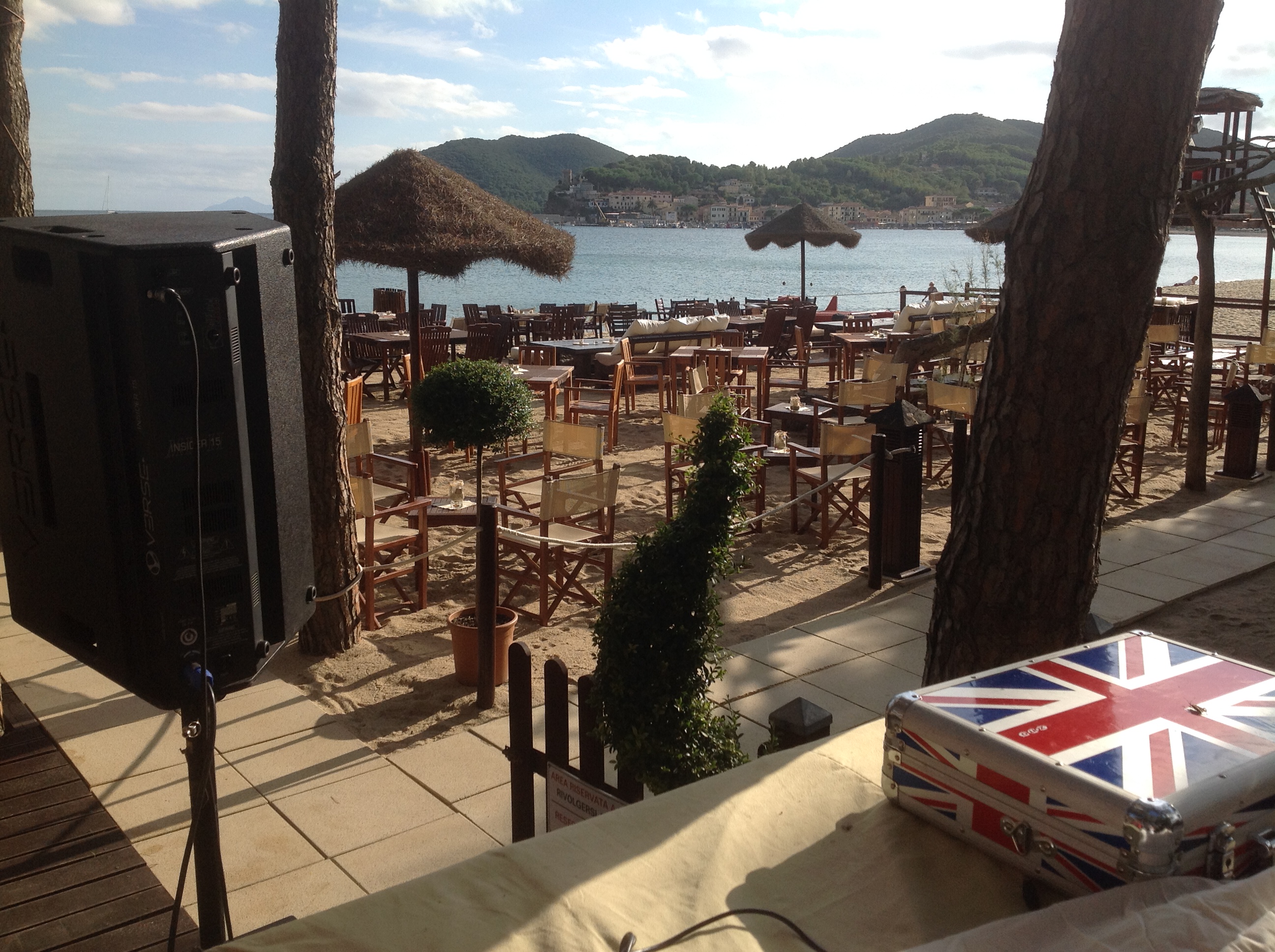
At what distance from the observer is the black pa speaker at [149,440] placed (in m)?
1.72

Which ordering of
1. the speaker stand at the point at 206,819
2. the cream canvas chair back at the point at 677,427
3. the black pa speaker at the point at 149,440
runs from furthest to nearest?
the cream canvas chair back at the point at 677,427
the speaker stand at the point at 206,819
the black pa speaker at the point at 149,440

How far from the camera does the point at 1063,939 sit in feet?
4.51

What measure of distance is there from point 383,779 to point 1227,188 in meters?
8.32

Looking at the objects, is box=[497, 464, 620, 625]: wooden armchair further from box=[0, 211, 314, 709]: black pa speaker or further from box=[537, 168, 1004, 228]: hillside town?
box=[537, 168, 1004, 228]: hillside town

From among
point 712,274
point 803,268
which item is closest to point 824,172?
point 712,274

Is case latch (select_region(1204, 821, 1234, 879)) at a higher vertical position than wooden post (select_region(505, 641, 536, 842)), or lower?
higher

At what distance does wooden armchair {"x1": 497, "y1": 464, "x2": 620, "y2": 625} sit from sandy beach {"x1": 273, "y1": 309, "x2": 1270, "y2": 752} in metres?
0.16

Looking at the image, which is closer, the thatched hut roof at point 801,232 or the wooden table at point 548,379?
the wooden table at point 548,379

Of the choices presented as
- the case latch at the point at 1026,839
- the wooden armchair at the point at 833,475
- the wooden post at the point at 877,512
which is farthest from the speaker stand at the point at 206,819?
the wooden armchair at the point at 833,475

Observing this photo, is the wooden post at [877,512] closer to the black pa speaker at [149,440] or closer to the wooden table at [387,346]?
the black pa speaker at [149,440]

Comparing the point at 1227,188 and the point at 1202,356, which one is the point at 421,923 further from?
the point at 1227,188

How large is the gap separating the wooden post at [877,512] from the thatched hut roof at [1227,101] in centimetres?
1124

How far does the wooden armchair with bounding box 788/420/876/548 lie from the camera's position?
658 cm

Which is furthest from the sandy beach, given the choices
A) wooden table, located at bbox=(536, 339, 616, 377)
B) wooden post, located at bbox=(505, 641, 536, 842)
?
wooden table, located at bbox=(536, 339, 616, 377)
